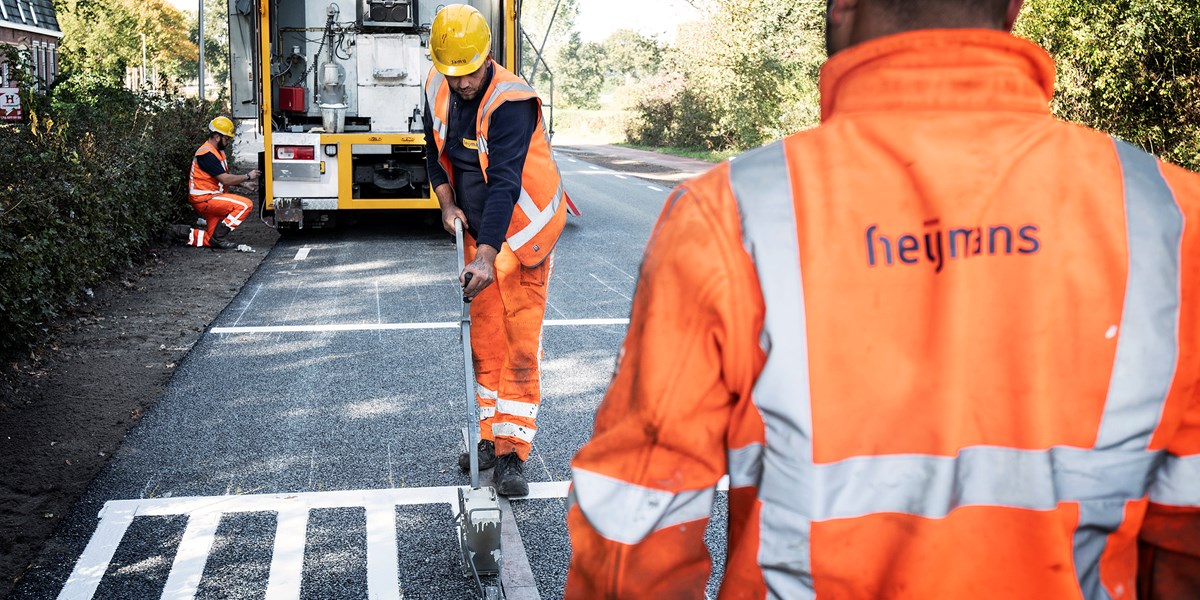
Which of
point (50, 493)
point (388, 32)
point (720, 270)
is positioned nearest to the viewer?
point (720, 270)

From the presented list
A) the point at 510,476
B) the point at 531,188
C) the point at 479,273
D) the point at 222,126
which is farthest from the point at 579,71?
the point at 479,273

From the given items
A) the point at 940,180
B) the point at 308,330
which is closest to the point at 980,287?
the point at 940,180

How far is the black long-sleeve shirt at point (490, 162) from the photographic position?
4.43m

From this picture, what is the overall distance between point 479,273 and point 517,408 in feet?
2.46

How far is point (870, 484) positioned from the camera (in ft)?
4.36

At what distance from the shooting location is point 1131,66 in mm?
13680

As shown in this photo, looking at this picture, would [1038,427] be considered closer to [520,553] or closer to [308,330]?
[520,553]

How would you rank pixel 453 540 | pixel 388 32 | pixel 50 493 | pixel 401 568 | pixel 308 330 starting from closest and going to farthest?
1. pixel 401 568
2. pixel 453 540
3. pixel 50 493
4. pixel 308 330
5. pixel 388 32

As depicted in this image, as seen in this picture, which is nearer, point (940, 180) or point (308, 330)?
point (940, 180)

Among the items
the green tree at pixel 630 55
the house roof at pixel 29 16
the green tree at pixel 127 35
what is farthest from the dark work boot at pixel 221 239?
the green tree at pixel 630 55

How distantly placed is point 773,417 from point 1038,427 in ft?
1.01

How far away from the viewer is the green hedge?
6.71m

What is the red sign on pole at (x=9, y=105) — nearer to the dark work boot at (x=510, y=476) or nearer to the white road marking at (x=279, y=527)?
the white road marking at (x=279, y=527)

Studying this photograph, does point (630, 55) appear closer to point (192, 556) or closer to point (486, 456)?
point (486, 456)
